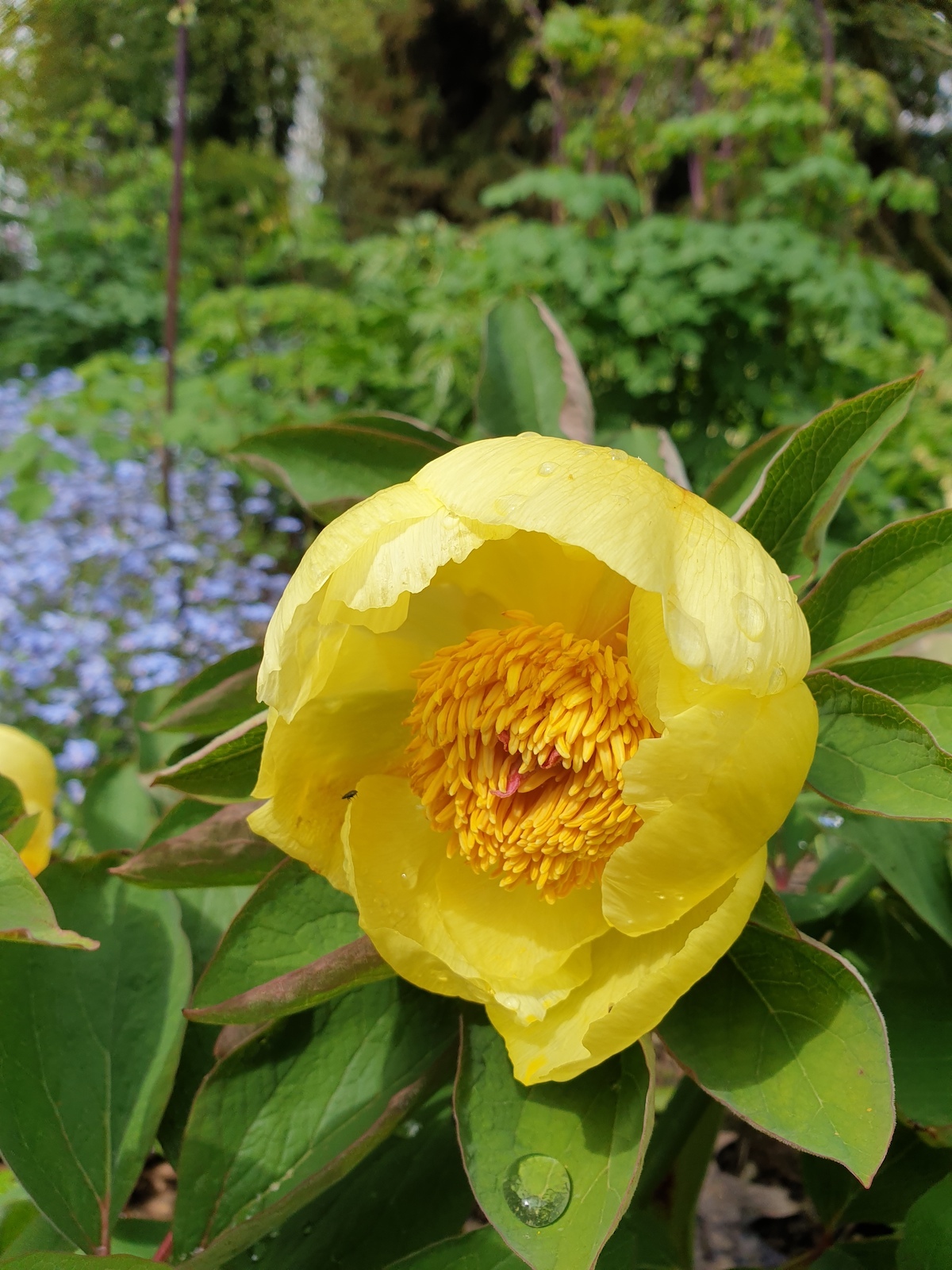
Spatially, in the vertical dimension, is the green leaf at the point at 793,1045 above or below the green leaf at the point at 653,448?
below

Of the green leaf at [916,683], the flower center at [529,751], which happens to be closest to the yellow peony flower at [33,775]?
the flower center at [529,751]

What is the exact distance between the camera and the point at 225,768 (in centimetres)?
55

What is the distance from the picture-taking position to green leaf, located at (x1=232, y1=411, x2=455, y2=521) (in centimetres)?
69

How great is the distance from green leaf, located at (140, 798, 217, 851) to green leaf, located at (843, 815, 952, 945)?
408 millimetres

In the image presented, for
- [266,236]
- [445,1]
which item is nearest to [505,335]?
[266,236]

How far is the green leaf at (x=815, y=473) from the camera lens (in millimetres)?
550

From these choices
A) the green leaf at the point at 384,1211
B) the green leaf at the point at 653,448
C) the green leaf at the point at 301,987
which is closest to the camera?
the green leaf at the point at 301,987

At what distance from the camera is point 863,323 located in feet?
8.39

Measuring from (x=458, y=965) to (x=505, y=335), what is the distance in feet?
1.64

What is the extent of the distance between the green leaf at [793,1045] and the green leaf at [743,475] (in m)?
0.31

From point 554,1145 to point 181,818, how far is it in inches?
12.0

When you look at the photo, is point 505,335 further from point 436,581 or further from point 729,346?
point 729,346

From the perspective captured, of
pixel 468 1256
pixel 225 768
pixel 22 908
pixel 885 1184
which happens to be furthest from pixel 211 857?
pixel 885 1184

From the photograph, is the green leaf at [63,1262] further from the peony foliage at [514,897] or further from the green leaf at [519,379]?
the green leaf at [519,379]
